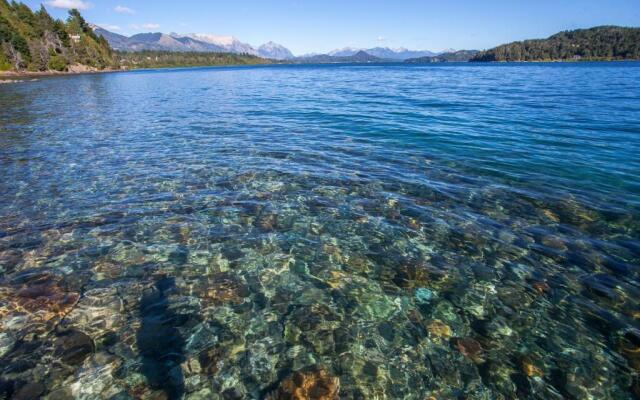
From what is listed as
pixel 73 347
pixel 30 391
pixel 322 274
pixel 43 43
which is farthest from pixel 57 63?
pixel 322 274

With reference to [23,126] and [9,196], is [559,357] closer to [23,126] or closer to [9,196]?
[9,196]

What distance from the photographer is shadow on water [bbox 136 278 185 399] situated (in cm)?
558

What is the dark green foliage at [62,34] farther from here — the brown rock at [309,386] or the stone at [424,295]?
the brown rock at [309,386]

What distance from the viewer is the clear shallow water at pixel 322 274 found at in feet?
18.9

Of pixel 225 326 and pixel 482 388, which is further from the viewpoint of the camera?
pixel 225 326

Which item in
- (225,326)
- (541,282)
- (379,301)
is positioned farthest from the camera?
(541,282)

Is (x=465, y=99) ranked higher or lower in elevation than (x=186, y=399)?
higher

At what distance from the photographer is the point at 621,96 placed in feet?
125

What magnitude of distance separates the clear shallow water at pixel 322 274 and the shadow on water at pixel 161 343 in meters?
0.03

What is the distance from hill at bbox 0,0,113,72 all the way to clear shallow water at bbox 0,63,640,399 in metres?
159

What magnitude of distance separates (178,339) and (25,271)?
17.9 ft

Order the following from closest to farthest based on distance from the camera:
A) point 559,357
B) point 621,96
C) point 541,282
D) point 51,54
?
point 559,357 < point 541,282 < point 621,96 < point 51,54

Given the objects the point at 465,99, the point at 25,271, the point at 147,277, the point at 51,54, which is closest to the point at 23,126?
the point at 25,271

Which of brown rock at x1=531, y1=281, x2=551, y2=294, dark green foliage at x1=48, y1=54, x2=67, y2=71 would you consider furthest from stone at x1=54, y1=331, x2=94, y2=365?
dark green foliage at x1=48, y1=54, x2=67, y2=71
